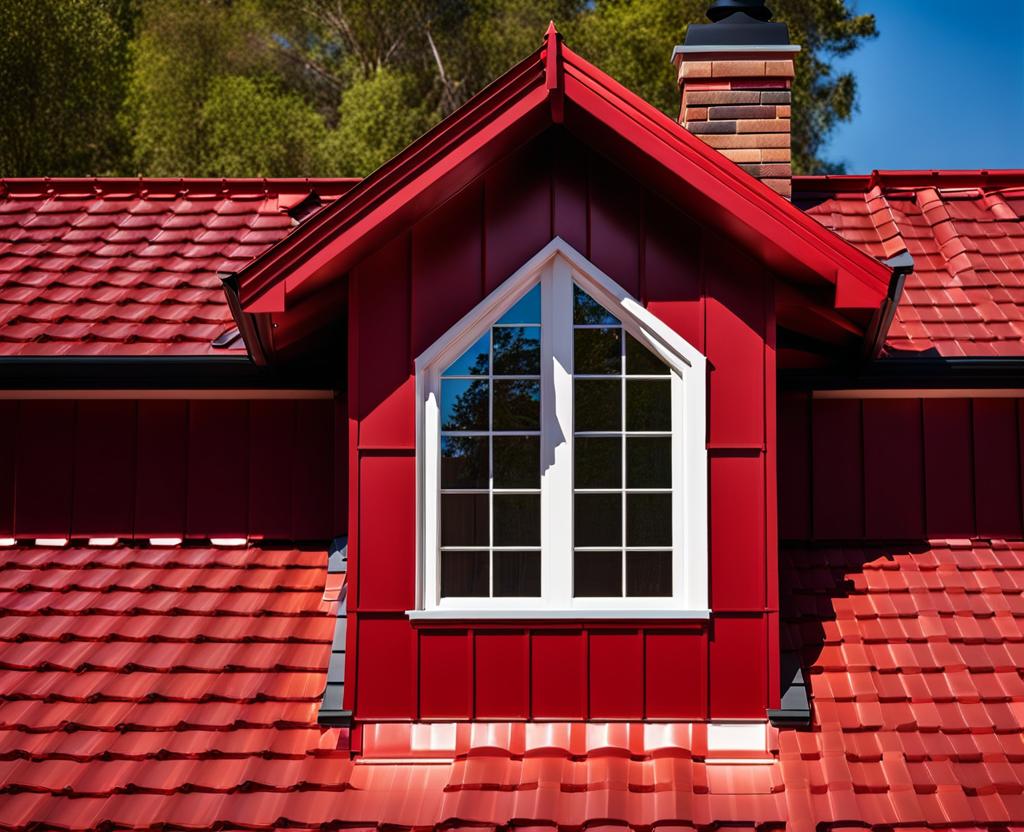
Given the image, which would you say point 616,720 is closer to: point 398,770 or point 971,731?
point 398,770

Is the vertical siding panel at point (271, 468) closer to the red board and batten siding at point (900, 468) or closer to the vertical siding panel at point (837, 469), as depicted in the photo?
the red board and batten siding at point (900, 468)

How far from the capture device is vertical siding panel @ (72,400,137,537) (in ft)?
20.4

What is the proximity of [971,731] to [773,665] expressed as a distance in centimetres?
107

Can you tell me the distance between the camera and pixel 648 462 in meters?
5.08

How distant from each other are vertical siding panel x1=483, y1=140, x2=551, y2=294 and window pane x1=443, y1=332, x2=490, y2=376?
29 centimetres

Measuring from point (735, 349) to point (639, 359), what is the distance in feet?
1.65

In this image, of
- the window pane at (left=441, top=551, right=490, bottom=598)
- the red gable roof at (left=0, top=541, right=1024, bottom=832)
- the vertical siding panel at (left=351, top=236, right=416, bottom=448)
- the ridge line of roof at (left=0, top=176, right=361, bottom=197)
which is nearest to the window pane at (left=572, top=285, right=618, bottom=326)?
the vertical siding panel at (left=351, top=236, right=416, bottom=448)

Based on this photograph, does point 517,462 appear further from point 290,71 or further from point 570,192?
point 290,71

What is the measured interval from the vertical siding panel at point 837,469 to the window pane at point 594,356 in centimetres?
184

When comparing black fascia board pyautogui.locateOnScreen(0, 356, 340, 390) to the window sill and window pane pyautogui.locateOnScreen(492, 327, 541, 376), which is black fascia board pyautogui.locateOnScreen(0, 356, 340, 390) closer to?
window pane pyautogui.locateOnScreen(492, 327, 541, 376)

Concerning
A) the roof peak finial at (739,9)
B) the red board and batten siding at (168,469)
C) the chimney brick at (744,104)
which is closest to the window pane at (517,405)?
the red board and batten siding at (168,469)

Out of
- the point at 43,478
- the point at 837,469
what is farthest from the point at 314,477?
the point at 837,469

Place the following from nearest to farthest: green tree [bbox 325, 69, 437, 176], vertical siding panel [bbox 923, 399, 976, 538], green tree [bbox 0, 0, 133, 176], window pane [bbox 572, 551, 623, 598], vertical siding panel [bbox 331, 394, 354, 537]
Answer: window pane [bbox 572, 551, 623, 598]
vertical siding panel [bbox 331, 394, 354, 537]
vertical siding panel [bbox 923, 399, 976, 538]
green tree [bbox 0, 0, 133, 176]
green tree [bbox 325, 69, 437, 176]

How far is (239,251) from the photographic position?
6984 mm
